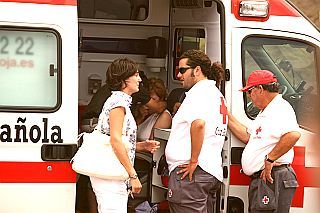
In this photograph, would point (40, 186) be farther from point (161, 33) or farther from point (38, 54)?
point (161, 33)

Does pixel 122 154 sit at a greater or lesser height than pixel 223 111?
lesser

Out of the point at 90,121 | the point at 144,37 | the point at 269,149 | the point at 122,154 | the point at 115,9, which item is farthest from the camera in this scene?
the point at 144,37

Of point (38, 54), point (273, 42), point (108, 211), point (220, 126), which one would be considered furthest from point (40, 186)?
point (273, 42)

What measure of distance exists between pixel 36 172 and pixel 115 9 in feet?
8.30

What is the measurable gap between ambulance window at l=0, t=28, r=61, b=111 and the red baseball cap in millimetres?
1445

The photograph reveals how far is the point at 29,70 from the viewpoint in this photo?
604 cm

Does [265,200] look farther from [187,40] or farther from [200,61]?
[187,40]

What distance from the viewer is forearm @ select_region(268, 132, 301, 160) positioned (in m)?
6.21

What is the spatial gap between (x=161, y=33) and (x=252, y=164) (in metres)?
2.23

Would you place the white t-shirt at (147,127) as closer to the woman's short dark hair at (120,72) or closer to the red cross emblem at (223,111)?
the red cross emblem at (223,111)

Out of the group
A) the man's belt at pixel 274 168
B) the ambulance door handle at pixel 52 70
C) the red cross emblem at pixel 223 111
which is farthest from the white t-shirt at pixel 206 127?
the ambulance door handle at pixel 52 70

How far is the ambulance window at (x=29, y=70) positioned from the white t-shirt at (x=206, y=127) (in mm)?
922

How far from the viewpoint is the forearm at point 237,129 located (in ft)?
21.3

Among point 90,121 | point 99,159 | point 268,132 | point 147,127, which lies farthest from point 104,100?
point 268,132
